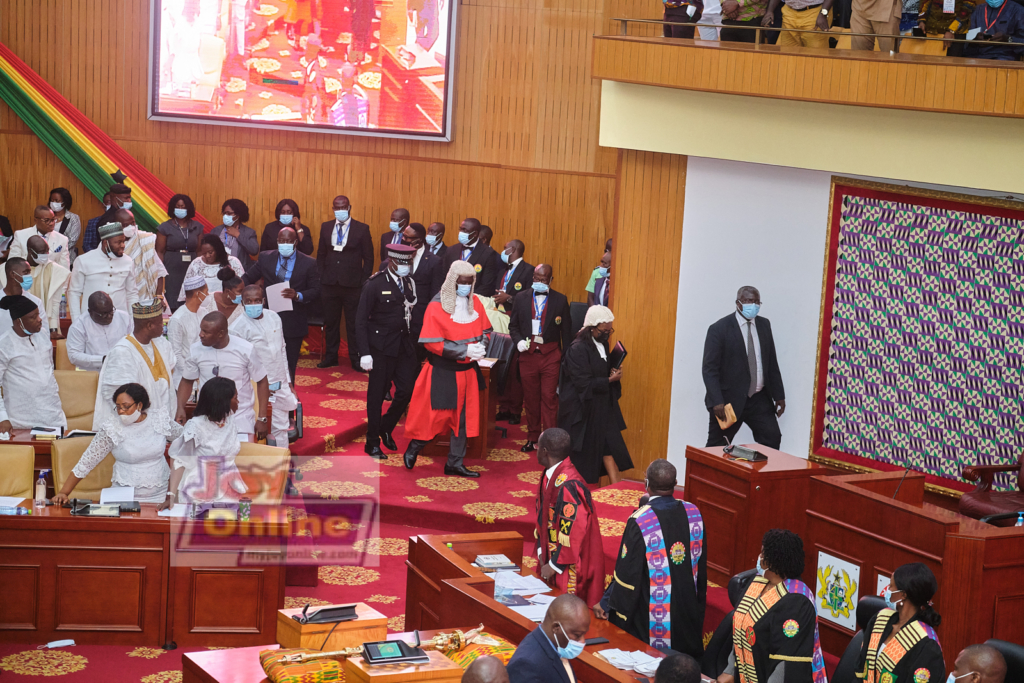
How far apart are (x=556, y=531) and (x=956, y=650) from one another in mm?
2304

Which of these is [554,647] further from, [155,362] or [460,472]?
[460,472]

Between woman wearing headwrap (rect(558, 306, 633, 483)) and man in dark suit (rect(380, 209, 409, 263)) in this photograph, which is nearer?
woman wearing headwrap (rect(558, 306, 633, 483))

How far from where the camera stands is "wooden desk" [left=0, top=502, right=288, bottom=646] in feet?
24.2

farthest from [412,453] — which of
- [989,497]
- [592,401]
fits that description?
[989,497]

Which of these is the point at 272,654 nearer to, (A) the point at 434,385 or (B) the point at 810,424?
(A) the point at 434,385

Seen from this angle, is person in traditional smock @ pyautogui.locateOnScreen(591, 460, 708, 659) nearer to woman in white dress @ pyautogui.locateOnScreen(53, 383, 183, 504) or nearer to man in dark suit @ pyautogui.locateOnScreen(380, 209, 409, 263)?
woman in white dress @ pyautogui.locateOnScreen(53, 383, 183, 504)

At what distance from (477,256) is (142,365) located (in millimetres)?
5498

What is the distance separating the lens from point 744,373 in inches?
368

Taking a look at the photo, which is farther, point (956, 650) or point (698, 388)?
point (698, 388)

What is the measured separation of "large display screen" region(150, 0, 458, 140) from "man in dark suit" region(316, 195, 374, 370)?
5.68 feet

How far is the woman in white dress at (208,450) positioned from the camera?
24.8 feet

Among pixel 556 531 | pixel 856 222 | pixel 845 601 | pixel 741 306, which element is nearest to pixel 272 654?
pixel 556 531

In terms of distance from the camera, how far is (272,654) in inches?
217

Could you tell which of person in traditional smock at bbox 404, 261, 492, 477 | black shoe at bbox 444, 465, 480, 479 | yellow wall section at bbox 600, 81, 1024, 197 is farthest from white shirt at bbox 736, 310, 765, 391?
black shoe at bbox 444, 465, 480, 479
